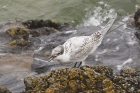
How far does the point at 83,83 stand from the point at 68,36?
206 inches

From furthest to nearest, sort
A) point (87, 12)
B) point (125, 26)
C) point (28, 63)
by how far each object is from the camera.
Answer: point (87, 12)
point (125, 26)
point (28, 63)

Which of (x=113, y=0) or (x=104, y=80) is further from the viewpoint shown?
(x=113, y=0)

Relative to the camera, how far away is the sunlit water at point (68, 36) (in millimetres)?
8133

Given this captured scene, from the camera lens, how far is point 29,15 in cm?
1441

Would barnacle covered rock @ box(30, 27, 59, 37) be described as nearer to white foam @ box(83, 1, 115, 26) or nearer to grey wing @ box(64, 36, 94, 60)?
white foam @ box(83, 1, 115, 26)

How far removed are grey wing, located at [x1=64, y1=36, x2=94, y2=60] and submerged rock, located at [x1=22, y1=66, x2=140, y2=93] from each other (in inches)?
42.5

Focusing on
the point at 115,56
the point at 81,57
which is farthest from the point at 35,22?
the point at 81,57

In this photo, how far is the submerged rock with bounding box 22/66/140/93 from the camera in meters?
5.16

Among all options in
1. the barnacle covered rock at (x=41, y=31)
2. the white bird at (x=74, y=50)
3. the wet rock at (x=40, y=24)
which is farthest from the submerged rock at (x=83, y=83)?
the wet rock at (x=40, y=24)

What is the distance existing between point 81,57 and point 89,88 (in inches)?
65.3

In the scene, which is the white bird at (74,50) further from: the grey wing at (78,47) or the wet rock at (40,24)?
the wet rock at (40,24)

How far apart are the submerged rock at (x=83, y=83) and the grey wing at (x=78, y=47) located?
3.54 ft

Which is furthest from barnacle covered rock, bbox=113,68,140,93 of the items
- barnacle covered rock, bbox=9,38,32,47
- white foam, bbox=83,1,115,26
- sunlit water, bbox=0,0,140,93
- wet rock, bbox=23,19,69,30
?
white foam, bbox=83,1,115,26

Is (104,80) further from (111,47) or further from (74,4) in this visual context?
(74,4)
